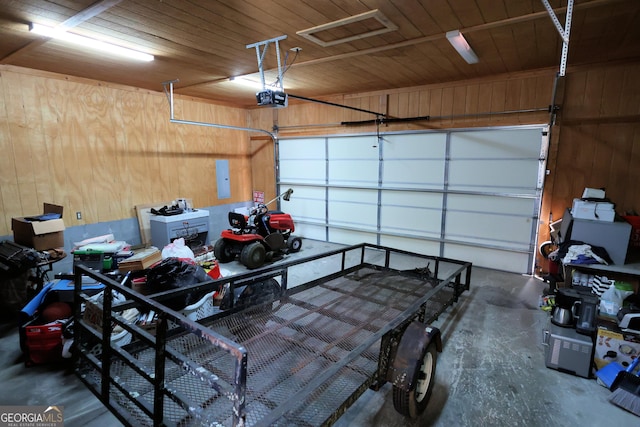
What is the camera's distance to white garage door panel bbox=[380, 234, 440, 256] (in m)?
6.01

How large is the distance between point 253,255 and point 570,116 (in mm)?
5176

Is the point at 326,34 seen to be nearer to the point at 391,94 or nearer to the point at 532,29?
the point at 532,29

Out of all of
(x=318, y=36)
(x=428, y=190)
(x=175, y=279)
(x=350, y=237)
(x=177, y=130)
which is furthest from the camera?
(x=350, y=237)

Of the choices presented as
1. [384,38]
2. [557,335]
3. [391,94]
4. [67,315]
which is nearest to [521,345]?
[557,335]

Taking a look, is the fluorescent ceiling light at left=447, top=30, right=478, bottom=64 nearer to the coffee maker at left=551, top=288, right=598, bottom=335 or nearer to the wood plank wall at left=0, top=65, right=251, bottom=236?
the coffee maker at left=551, top=288, right=598, bottom=335

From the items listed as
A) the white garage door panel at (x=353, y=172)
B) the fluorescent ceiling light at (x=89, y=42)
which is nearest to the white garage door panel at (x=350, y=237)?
the white garage door panel at (x=353, y=172)

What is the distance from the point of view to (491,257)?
17.9 ft

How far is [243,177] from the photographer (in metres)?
8.09

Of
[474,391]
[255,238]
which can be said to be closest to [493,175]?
[474,391]

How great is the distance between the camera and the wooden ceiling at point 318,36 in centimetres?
270

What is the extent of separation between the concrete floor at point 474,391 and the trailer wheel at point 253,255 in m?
2.71

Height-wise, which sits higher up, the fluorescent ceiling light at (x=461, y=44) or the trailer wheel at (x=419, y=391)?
the fluorescent ceiling light at (x=461, y=44)

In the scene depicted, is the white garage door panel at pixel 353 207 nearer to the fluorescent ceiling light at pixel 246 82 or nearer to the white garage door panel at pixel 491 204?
the white garage door panel at pixel 491 204

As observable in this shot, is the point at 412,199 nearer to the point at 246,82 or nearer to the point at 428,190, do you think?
the point at 428,190
